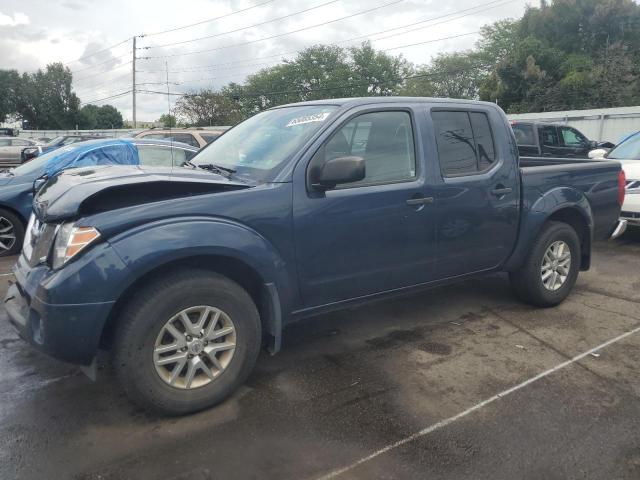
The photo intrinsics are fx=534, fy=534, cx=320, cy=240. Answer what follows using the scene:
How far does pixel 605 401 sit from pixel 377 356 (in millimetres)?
1496

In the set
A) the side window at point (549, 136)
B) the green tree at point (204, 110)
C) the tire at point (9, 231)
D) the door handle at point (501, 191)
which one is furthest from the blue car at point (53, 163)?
the green tree at point (204, 110)

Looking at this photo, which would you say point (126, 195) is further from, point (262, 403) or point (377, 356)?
point (377, 356)

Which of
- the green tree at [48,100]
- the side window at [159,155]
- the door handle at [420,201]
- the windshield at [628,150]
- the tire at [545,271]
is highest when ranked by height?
the green tree at [48,100]

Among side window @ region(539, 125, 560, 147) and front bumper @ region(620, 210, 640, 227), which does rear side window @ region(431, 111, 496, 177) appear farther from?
side window @ region(539, 125, 560, 147)

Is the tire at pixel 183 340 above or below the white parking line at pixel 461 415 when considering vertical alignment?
above

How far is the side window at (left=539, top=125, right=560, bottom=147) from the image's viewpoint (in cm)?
1192

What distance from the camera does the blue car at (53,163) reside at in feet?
22.4

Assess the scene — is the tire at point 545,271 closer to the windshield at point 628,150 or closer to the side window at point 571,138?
the windshield at point 628,150

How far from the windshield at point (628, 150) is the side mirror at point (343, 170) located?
6.72 metres

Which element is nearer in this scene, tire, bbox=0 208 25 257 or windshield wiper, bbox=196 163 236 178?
windshield wiper, bbox=196 163 236 178

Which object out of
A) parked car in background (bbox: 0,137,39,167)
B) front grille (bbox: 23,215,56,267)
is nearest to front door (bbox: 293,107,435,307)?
front grille (bbox: 23,215,56,267)

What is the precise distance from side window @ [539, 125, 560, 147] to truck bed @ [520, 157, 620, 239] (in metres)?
6.83

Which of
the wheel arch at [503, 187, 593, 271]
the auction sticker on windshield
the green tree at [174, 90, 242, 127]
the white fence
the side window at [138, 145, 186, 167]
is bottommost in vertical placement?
the wheel arch at [503, 187, 593, 271]

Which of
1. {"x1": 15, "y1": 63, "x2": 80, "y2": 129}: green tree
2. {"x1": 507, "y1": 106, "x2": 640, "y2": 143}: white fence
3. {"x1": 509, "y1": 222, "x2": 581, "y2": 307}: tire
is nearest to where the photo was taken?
{"x1": 509, "y1": 222, "x2": 581, "y2": 307}: tire
